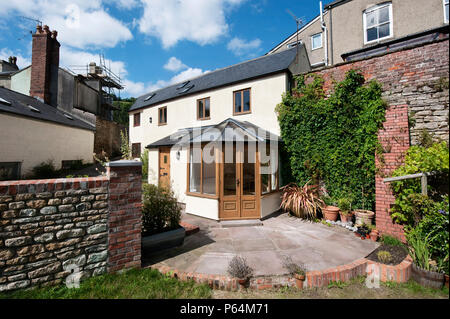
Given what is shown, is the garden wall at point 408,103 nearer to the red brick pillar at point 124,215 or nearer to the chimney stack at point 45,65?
the red brick pillar at point 124,215

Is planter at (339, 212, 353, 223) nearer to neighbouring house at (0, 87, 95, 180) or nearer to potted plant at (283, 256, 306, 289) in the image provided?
potted plant at (283, 256, 306, 289)

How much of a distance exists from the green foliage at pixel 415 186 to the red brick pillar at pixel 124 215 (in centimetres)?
632

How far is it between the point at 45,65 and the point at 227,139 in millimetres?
17425

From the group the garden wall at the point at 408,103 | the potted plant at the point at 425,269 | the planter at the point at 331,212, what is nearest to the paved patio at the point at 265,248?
the planter at the point at 331,212

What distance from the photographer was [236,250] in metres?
4.68

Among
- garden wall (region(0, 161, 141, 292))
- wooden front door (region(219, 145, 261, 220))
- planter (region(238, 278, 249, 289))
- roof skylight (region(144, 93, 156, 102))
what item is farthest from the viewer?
roof skylight (region(144, 93, 156, 102))

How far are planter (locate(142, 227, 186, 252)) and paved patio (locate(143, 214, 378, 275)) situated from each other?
0.48 feet

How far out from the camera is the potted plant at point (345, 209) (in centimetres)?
651

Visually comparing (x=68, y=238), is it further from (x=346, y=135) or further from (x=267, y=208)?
(x=346, y=135)

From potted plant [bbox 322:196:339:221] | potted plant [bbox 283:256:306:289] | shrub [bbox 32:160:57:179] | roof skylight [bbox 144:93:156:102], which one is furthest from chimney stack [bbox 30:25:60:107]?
potted plant [bbox 322:196:339:221]

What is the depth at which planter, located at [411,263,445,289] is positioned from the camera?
9.96ft

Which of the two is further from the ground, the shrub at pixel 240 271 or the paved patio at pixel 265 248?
the shrub at pixel 240 271
